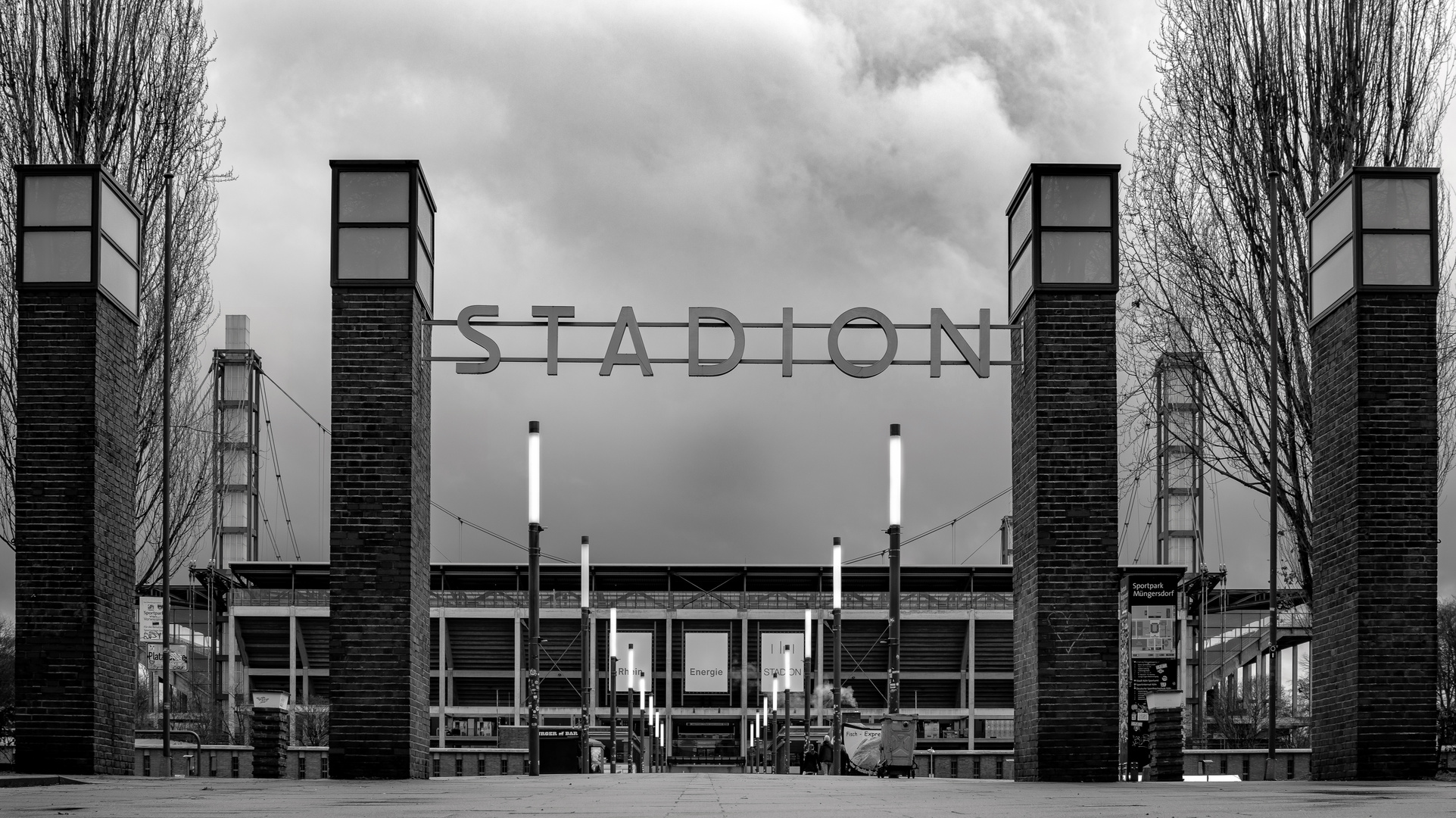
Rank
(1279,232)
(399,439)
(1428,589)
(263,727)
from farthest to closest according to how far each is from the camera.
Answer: (1279,232) → (263,727) → (399,439) → (1428,589)

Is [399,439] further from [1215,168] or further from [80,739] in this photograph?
[1215,168]

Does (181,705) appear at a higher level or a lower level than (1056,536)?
lower

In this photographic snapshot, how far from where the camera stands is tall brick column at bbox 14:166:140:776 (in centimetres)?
1961

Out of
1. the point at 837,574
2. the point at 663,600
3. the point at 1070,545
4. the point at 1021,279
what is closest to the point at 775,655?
the point at 663,600

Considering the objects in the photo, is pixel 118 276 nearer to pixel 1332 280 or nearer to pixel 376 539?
pixel 376 539

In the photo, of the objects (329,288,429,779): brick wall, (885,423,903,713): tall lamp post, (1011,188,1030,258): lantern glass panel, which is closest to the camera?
(329,288,429,779): brick wall

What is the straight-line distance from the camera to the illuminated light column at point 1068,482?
19766 millimetres

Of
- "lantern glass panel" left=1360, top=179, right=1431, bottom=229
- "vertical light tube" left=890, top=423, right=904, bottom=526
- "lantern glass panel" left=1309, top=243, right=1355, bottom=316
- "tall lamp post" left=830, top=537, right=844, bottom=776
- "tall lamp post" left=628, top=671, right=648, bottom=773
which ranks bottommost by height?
"tall lamp post" left=628, top=671, right=648, bottom=773

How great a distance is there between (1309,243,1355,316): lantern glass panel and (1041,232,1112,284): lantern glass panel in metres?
2.57

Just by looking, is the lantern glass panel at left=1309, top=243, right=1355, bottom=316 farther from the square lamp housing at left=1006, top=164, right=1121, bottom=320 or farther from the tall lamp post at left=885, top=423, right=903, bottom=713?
the tall lamp post at left=885, top=423, right=903, bottom=713

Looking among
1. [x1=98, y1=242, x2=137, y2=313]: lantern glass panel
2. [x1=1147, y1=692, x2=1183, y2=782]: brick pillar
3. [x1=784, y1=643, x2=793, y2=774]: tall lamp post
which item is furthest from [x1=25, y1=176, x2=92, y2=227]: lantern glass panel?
[x1=784, y1=643, x2=793, y2=774]: tall lamp post

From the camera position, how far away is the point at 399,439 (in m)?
20.4

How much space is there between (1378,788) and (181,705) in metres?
80.8

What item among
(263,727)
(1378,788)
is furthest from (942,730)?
(1378,788)
